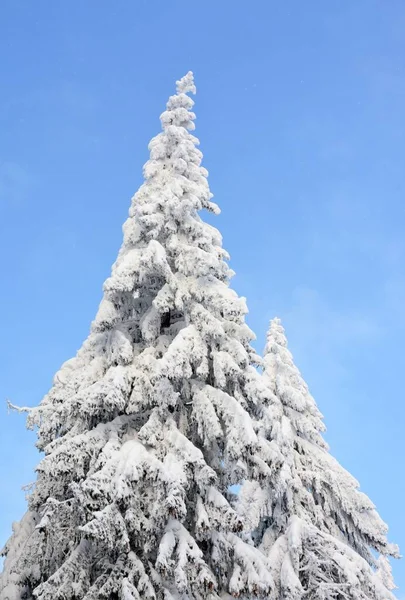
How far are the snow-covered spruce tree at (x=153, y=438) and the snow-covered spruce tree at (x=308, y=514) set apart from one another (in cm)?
359

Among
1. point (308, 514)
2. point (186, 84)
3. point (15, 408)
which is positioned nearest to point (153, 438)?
point (15, 408)

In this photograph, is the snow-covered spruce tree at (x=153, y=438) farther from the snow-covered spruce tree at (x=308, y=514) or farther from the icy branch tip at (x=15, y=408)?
the snow-covered spruce tree at (x=308, y=514)

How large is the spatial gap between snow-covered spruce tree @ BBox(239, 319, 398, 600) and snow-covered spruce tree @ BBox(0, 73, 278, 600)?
359 cm

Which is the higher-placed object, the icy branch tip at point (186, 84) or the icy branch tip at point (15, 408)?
the icy branch tip at point (186, 84)

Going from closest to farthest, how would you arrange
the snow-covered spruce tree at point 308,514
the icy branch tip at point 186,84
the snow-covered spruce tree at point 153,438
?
1. the snow-covered spruce tree at point 153,438
2. the snow-covered spruce tree at point 308,514
3. the icy branch tip at point 186,84

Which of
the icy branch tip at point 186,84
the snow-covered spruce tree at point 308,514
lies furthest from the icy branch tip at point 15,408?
the icy branch tip at point 186,84

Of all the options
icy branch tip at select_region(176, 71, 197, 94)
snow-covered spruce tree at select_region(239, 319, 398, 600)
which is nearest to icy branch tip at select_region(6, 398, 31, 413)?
snow-covered spruce tree at select_region(239, 319, 398, 600)

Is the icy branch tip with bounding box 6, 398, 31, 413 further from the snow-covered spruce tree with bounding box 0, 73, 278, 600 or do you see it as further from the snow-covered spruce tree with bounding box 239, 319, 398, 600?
the snow-covered spruce tree with bounding box 239, 319, 398, 600

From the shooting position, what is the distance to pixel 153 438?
10430mm

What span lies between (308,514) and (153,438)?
844cm

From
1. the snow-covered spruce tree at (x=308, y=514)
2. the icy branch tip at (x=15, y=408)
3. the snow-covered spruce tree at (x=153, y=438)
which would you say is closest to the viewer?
the snow-covered spruce tree at (x=153, y=438)

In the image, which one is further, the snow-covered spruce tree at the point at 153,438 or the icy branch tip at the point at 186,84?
the icy branch tip at the point at 186,84

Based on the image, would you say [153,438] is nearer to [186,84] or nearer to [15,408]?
[15,408]

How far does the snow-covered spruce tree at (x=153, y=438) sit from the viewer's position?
938 cm
